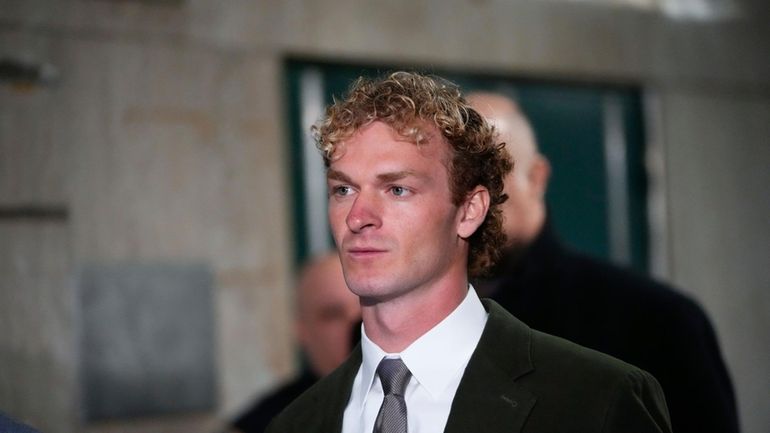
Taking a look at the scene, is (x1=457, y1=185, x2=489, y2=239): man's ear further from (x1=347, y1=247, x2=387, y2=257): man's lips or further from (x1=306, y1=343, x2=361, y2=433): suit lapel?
(x1=306, y1=343, x2=361, y2=433): suit lapel

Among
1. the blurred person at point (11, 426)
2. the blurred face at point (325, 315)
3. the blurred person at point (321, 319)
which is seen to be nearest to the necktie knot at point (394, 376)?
the blurred person at point (11, 426)

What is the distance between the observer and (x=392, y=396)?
1.96 metres

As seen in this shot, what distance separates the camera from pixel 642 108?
7.59 metres

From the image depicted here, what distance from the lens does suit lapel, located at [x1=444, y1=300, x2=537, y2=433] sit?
186 centimetres

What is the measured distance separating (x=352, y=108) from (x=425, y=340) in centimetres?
39

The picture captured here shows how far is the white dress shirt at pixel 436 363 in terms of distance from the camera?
1938 mm

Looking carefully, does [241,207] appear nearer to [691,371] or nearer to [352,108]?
[691,371]

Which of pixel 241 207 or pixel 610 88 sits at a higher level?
pixel 610 88

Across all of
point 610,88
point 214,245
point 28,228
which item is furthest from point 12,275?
point 610,88

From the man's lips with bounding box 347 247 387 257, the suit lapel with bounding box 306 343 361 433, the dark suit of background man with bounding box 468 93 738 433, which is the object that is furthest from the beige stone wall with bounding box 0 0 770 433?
the man's lips with bounding box 347 247 387 257

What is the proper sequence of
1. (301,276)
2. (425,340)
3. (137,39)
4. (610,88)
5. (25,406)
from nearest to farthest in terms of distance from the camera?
1. (425,340)
2. (25,406)
3. (137,39)
4. (301,276)
5. (610,88)

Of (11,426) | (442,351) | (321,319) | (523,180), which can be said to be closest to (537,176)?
(523,180)

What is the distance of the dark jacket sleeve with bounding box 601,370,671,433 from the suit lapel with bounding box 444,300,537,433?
0.13m

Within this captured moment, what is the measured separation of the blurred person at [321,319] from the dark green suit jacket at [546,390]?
3636mm
